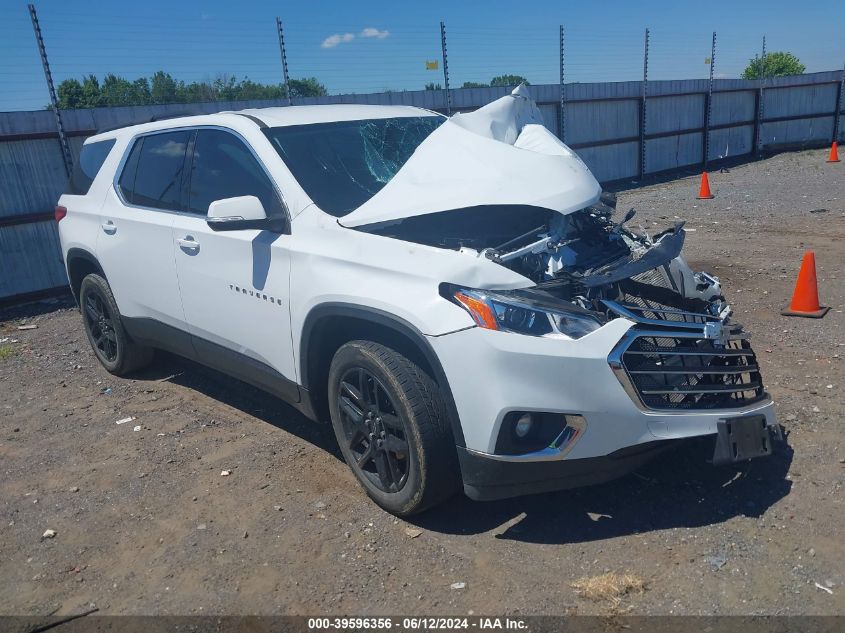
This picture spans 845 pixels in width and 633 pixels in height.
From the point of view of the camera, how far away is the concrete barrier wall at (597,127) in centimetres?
909

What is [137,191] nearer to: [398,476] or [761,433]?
[398,476]

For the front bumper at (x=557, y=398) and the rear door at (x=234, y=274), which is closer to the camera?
the front bumper at (x=557, y=398)

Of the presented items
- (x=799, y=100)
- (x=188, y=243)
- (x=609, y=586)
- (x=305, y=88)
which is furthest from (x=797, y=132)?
(x=609, y=586)

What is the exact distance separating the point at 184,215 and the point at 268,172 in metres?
0.89

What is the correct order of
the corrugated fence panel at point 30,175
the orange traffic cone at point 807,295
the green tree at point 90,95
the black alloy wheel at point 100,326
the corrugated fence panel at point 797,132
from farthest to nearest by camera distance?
the corrugated fence panel at point 797,132
the green tree at point 90,95
the corrugated fence panel at point 30,175
the orange traffic cone at point 807,295
the black alloy wheel at point 100,326

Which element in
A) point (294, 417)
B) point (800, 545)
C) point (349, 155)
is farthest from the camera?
point (294, 417)

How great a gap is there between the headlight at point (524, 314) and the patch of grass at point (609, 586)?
3.31 ft

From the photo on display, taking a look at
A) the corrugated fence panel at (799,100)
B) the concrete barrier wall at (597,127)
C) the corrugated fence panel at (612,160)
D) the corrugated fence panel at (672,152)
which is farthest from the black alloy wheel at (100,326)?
the corrugated fence panel at (799,100)

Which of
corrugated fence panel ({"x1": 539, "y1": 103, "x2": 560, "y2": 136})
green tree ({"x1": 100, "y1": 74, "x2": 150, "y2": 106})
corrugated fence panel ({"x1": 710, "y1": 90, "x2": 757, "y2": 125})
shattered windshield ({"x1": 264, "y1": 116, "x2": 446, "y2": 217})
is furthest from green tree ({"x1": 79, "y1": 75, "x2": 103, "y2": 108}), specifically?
corrugated fence panel ({"x1": 710, "y1": 90, "x2": 757, "y2": 125})

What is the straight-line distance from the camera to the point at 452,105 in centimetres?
1415

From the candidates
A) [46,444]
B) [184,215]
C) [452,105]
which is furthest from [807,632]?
[452,105]

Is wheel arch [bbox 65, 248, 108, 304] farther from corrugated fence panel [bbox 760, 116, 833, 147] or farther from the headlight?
corrugated fence panel [bbox 760, 116, 833, 147]

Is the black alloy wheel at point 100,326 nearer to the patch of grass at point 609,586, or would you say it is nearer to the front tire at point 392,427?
the front tire at point 392,427

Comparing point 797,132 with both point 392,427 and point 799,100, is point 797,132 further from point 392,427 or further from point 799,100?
point 392,427
